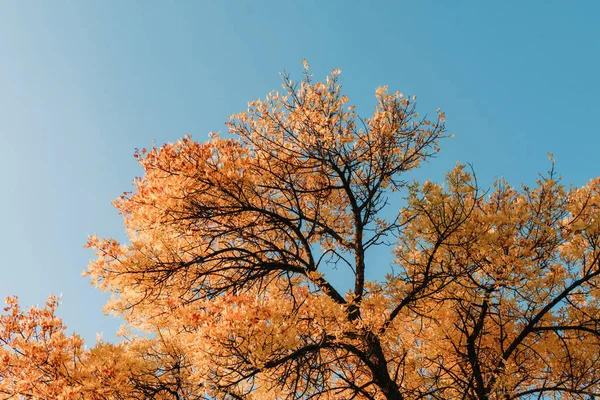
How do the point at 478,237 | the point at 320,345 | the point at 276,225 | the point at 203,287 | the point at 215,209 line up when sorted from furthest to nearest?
the point at 276,225 → the point at 203,287 → the point at 215,209 → the point at 320,345 → the point at 478,237

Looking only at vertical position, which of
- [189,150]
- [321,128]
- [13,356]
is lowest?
[13,356]

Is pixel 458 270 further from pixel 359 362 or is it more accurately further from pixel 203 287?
pixel 203 287

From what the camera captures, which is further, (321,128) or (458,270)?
(321,128)

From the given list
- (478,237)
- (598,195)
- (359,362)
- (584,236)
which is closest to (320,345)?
(359,362)

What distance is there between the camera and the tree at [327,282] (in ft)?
18.6

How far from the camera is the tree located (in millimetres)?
5664

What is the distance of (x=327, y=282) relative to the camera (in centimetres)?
664

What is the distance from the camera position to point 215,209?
22.5ft

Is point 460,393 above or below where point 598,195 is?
below

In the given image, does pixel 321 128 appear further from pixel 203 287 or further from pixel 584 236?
pixel 584 236

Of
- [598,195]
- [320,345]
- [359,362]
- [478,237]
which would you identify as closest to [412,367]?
[359,362]

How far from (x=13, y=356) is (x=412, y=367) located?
582cm

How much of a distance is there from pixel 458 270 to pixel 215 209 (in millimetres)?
3542

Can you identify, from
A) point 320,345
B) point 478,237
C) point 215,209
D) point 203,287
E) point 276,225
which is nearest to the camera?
point 478,237
